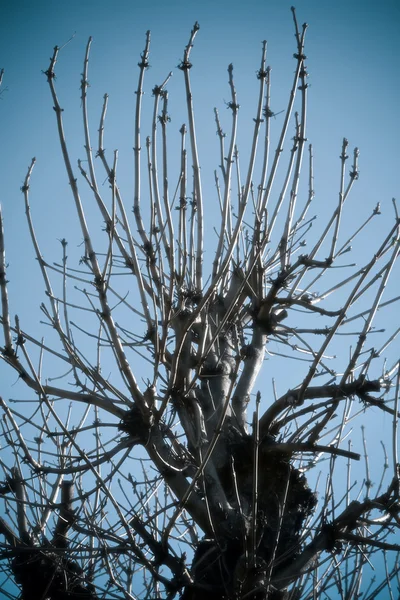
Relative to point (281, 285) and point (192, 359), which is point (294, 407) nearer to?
point (192, 359)

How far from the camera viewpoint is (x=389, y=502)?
2545 mm

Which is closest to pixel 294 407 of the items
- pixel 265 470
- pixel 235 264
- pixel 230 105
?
pixel 265 470

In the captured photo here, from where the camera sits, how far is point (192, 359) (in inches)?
126

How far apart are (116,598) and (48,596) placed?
1.27 metres

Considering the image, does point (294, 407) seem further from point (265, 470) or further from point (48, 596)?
point (48, 596)

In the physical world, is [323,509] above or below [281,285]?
below

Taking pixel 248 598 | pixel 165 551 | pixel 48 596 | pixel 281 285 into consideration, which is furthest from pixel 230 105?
pixel 48 596

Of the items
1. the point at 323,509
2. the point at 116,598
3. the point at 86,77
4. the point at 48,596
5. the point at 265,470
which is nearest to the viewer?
the point at 116,598

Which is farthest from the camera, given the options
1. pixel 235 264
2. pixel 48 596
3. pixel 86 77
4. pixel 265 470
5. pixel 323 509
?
pixel 235 264

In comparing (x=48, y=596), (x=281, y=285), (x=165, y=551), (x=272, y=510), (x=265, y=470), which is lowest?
(x=48, y=596)

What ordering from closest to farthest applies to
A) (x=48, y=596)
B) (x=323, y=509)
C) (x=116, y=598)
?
1. (x=116, y=598)
2. (x=323, y=509)
3. (x=48, y=596)

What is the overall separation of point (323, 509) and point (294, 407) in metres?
0.62

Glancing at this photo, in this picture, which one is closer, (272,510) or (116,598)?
(116,598)

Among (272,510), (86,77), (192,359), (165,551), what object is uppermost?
(86,77)
